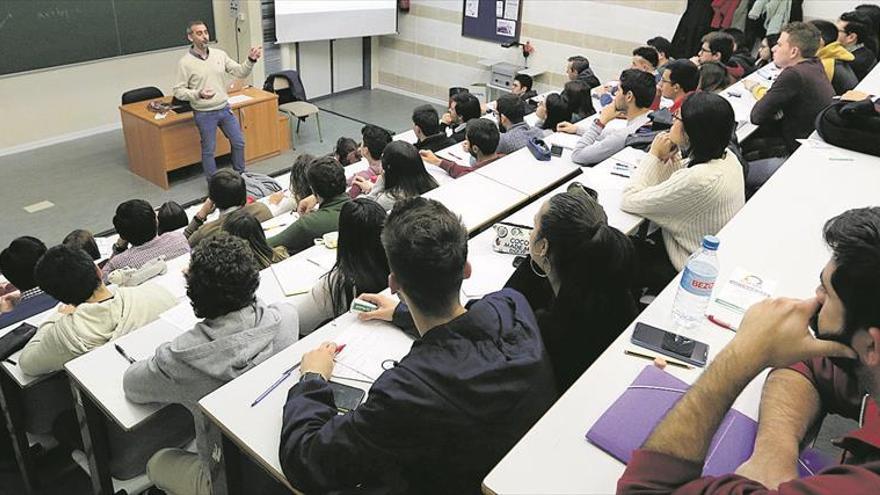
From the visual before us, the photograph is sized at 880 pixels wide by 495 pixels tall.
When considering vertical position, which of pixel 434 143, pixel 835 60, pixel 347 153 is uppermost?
pixel 835 60

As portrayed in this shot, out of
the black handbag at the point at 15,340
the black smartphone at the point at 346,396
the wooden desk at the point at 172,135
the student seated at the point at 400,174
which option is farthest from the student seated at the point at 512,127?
the wooden desk at the point at 172,135

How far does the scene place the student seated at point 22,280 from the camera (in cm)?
315

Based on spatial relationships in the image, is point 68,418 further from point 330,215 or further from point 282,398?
point 330,215

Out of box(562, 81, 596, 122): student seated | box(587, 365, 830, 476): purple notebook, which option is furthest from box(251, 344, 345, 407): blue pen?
box(562, 81, 596, 122): student seated

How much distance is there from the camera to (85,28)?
6.49 metres

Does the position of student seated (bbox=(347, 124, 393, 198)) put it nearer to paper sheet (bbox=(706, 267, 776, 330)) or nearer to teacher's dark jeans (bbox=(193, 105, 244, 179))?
teacher's dark jeans (bbox=(193, 105, 244, 179))

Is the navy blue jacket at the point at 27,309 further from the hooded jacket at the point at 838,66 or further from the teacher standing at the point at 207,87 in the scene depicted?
the hooded jacket at the point at 838,66

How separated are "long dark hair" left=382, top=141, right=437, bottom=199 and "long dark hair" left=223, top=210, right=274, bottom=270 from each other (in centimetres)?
78

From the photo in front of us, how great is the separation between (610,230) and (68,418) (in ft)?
7.49

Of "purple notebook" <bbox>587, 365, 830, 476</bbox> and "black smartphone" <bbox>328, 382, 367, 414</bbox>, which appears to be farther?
"black smartphone" <bbox>328, 382, 367, 414</bbox>

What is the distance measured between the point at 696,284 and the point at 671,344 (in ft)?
0.78

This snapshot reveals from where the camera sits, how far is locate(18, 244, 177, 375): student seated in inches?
95.6

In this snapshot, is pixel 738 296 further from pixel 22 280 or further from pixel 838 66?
pixel 838 66

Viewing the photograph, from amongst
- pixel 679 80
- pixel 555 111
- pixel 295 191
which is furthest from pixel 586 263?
pixel 555 111
